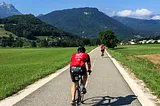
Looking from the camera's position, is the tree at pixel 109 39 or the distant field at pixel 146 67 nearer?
the distant field at pixel 146 67

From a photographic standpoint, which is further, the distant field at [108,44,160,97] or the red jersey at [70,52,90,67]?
the distant field at [108,44,160,97]

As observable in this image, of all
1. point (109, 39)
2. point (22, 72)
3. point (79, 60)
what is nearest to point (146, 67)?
point (22, 72)

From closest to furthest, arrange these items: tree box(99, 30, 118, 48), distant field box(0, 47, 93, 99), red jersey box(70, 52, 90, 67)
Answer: red jersey box(70, 52, 90, 67)
distant field box(0, 47, 93, 99)
tree box(99, 30, 118, 48)

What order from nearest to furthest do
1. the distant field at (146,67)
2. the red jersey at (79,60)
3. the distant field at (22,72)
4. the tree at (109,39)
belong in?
the red jersey at (79,60) < the distant field at (22,72) < the distant field at (146,67) < the tree at (109,39)

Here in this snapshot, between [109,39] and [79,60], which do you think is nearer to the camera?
[79,60]

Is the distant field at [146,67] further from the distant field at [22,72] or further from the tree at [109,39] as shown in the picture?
the tree at [109,39]

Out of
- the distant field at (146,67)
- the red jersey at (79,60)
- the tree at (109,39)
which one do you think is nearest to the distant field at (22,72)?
the red jersey at (79,60)

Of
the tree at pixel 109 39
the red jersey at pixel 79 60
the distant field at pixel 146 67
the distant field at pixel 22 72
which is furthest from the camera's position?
the tree at pixel 109 39

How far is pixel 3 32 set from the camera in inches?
7407

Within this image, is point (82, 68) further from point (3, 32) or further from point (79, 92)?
point (3, 32)

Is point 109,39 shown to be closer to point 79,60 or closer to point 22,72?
point 22,72

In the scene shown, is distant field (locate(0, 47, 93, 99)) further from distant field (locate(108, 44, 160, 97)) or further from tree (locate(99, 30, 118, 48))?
tree (locate(99, 30, 118, 48))

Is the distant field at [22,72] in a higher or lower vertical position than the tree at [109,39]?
lower

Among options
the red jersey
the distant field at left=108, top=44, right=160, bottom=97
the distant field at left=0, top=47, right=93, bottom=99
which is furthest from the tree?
the red jersey
